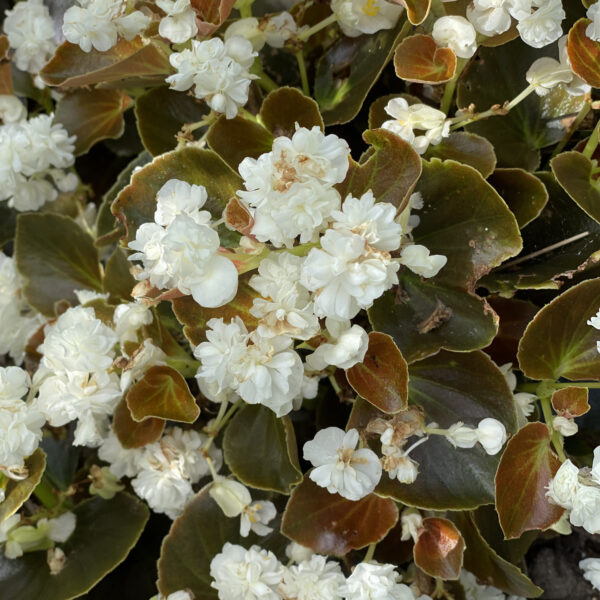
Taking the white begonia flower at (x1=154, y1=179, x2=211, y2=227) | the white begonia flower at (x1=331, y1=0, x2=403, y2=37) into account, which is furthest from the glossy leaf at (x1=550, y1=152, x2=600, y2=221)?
the white begonia flower at (x1=154, y1=179, x2=211, y2=227)

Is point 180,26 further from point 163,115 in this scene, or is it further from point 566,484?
point 566,484

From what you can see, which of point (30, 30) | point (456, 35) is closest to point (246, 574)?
point (456, 35)

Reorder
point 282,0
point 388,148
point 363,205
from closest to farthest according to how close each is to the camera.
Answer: point 363,205
point 388,148
point 282,0

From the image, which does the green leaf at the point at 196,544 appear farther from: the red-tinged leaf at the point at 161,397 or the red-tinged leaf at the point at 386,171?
the red-tinged leaf at the point at 386,171

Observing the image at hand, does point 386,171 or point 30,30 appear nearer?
point 386,171

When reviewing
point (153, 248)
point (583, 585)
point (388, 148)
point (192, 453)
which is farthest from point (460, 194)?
point (583, 585)

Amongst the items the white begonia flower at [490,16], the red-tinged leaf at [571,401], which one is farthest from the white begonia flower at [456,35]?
the red-tinged leaf at [571,401]

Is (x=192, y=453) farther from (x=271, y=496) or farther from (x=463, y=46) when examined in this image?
(x=463, y=46)
